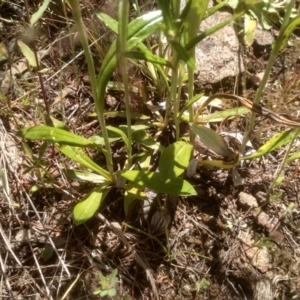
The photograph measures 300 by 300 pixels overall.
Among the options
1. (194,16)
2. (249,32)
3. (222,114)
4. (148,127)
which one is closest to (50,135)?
(148,127)

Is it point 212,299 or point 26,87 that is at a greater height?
point 26,87

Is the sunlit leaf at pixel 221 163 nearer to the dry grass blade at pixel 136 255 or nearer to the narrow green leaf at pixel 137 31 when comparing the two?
the dry grass blade at pixel 136 255

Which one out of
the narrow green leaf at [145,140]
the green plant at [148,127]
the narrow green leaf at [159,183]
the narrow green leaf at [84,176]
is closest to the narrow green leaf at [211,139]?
the green plant at [148,127]

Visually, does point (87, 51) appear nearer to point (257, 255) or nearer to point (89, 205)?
point (89, 205)

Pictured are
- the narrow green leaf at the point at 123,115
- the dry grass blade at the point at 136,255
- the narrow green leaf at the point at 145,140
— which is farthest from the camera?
the narrow green leaf at the point at 123,115

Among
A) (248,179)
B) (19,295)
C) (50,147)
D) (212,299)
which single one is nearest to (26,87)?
(50,147)

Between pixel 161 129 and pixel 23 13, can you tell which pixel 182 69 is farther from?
pixel 23 13

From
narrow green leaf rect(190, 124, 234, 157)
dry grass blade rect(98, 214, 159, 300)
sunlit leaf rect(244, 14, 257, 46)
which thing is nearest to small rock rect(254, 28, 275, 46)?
sunlit leaf rect(244, 14, 257, 46)

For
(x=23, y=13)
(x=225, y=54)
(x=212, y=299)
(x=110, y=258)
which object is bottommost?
(x=212, y=299)
